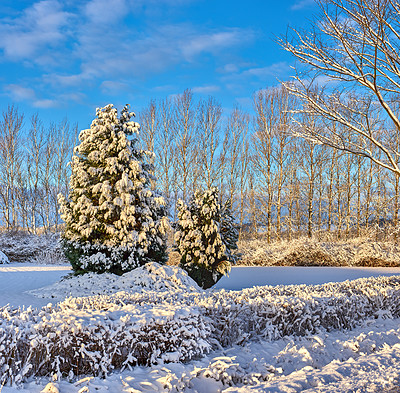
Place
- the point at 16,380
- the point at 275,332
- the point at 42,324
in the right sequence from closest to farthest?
1. the point at 16,380
2. the point at 42,324
3. the point at 275,332

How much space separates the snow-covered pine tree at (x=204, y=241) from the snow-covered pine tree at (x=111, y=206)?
2.05ft

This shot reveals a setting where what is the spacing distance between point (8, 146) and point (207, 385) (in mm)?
25595

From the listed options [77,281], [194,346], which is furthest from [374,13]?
[77,281]

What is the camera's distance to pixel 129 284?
6.95m

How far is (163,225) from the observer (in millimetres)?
8953

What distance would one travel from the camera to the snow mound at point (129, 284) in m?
6.93

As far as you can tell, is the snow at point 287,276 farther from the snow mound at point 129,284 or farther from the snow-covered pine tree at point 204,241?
the snow mound at point 129,284

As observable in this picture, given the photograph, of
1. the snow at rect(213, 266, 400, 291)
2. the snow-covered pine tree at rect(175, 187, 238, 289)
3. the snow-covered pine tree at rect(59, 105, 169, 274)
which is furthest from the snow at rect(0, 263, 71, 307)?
the snow at rect(213, 266, 400, 291)

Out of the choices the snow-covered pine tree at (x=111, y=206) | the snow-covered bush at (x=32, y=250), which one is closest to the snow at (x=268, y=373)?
the snow-covered pine tree at (x=111, y=206)

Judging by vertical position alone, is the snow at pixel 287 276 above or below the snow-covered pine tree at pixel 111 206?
below

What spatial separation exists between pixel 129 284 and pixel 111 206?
2.51 m

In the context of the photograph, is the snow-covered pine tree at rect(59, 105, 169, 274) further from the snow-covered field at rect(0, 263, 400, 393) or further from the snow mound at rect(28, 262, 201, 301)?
the snow-covered field at rect(0, 263, 400, 393)

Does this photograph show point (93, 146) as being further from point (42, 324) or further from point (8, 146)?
point (8, 146)

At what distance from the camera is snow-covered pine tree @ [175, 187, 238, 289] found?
29.5 feet
